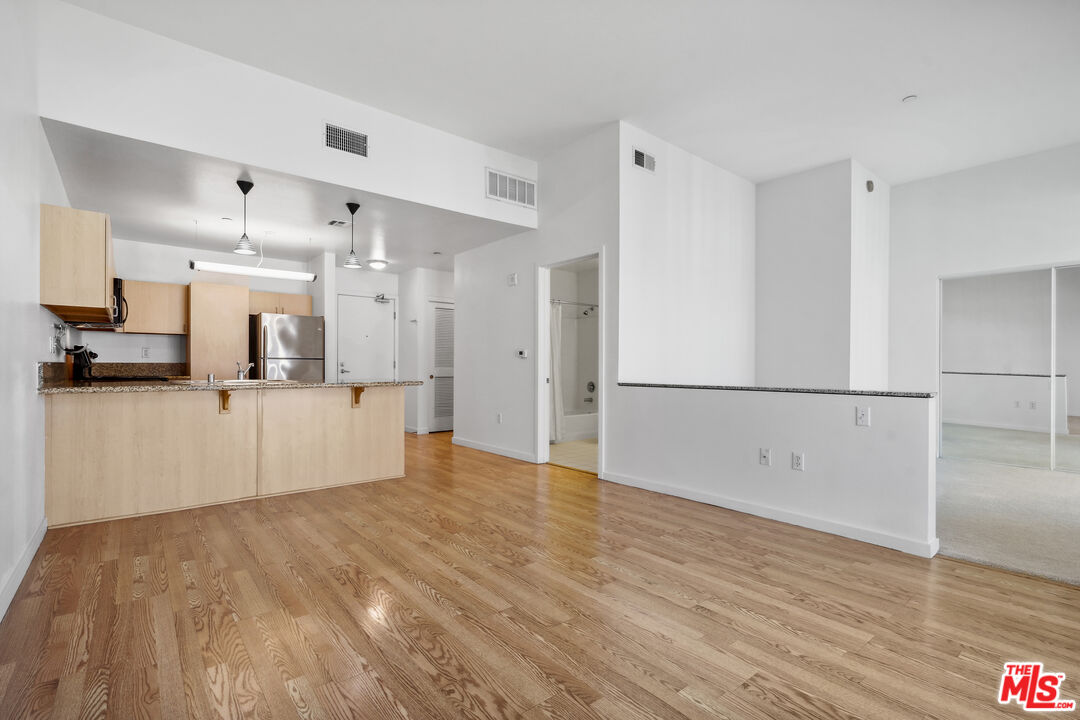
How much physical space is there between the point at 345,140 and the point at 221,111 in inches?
34.6

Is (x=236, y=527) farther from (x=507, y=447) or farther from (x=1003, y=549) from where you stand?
(x=1003, y=549)

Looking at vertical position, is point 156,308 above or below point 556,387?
above

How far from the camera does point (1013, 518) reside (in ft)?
11.5

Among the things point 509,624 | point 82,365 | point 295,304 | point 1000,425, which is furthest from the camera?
point 295,304

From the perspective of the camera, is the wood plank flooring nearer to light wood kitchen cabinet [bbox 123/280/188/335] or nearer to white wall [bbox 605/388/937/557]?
white wall [bbox 605/388/937/557]

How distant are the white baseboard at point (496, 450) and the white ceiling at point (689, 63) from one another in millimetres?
3248

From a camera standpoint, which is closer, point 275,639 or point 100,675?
point 100,675

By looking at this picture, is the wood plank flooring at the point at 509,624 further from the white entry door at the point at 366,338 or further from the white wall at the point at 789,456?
the white entry door at the point at 366,338

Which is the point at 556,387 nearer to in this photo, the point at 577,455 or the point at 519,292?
the point at 577,455

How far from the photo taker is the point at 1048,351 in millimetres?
5078

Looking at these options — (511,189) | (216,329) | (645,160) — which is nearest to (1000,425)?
(645,160)

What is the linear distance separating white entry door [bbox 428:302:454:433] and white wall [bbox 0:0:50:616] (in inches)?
198

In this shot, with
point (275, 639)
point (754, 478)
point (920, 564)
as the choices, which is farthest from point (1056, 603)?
point (275, 639)

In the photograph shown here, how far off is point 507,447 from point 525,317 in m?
1.51
